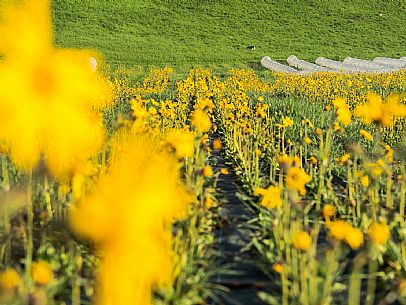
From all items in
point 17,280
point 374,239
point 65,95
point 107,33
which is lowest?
point 17,280

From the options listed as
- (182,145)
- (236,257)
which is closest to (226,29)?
(236,257)

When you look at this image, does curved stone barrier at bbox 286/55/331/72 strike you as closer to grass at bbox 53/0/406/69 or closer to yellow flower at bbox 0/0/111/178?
grass at bbox 53/0/406/69

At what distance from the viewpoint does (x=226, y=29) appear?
31266 mm

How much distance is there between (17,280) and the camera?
1504 mm

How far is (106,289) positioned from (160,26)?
3033cm

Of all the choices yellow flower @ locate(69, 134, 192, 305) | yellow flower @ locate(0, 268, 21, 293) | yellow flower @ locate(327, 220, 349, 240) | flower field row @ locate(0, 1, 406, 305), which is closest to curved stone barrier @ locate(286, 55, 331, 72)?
flower field row @ locate(0, 1, 406, 305)

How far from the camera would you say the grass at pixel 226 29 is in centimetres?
2523

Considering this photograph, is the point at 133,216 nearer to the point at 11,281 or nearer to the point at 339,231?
the point at 11,281

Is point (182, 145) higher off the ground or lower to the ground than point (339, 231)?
higher

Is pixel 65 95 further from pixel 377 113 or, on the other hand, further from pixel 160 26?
pixel 160 26

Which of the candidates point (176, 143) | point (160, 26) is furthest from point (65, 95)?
point (160, 26)

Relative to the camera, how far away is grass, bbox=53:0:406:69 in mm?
25234

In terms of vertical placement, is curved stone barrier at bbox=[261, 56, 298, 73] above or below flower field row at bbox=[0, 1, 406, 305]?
above

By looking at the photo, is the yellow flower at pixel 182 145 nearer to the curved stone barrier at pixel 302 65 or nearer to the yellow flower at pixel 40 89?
the yellow flower at pixel 40 89
